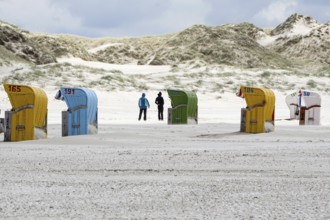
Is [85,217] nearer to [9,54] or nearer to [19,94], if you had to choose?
[19,94]

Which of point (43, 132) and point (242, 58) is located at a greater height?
point (242, 58)

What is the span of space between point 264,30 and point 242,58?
3631 cm

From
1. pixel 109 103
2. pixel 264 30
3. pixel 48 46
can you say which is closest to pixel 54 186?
pixel 109 103

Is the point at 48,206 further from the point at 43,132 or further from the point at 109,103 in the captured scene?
the point at 109,103

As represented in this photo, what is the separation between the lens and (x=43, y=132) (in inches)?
701

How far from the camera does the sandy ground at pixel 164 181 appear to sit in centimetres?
712

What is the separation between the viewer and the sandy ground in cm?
712

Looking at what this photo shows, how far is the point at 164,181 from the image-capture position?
30.8 ft

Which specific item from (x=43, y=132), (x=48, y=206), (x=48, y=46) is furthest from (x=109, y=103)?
(x=48, y=46)

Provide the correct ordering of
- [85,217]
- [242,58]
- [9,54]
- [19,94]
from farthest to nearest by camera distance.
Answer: [242,58] → [9,54] → [19,94] → [85,217]

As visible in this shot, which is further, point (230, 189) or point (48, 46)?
point (48, 46)

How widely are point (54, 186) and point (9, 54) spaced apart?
64990 millimetres

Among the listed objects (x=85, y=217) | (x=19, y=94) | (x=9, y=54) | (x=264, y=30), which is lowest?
(x=85, y=217)

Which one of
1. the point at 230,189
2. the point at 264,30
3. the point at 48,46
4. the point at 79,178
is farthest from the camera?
the point at 264,30
